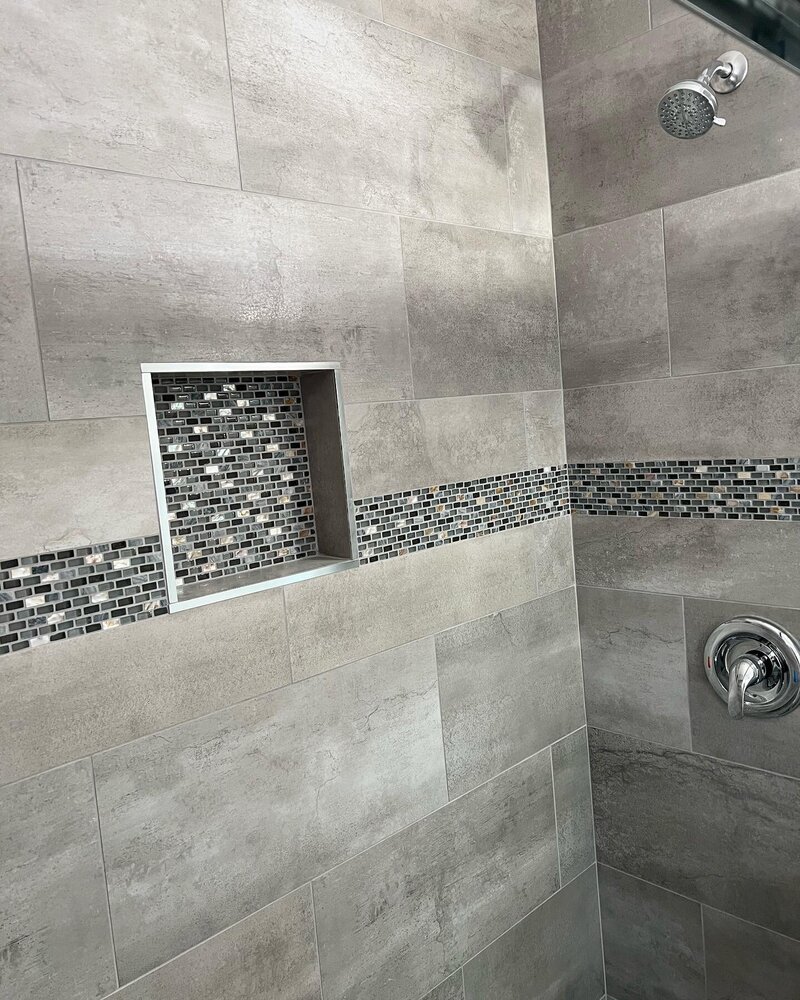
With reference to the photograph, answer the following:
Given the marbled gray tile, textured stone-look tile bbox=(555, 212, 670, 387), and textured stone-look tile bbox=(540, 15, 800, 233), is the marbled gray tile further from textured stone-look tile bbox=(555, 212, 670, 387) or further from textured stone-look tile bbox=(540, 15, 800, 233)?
textured stone-look tile bbox=(540, 15, 800, 233)

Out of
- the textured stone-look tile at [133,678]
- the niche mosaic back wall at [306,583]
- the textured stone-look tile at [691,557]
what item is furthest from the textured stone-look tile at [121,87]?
the textured stone-look tile at [691,557]

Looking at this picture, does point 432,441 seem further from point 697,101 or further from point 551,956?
point 551,956

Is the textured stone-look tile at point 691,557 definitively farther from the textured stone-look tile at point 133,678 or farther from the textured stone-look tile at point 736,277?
the textured stone-look tile at point 133,678

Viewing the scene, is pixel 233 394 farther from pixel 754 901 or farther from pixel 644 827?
pixel 754 901

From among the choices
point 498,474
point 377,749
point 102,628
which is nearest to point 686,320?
point 498,474

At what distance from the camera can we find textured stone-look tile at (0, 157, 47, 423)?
3.76 feet

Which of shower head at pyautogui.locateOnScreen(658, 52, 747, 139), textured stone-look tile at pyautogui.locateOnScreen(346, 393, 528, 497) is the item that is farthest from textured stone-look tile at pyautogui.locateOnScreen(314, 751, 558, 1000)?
shower head at pyautogui.locateOnScreen(658, 52, 747, 139)

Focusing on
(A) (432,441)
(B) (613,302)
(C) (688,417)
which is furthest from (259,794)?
(B) (613,302)

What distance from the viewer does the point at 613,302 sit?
6.55ft

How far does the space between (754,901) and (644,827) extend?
0.97ft

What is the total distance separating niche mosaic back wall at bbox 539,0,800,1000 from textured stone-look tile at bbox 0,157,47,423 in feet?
4.46

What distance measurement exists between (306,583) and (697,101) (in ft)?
3.70

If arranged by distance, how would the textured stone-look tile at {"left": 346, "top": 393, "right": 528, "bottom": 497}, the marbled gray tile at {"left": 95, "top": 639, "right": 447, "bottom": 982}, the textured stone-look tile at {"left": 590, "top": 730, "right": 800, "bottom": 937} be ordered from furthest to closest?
the textured stone-look tile at {"left": 590, "top": 730, "right": 800, "bottom": 937}
the textured stone-look tile at {"left": 346, "top": 393, "right": 528, "bottom": 497}
the marbled gray tile at {"left": 95, "top": 639, "right": 447, "bottom": 982}

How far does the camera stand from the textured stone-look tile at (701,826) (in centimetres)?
185
